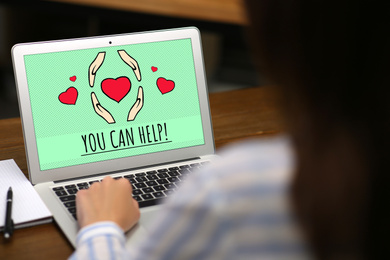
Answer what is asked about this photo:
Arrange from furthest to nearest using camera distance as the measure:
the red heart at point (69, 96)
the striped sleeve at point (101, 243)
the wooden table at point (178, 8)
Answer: the wooden table at point (178, 8)
the red heart at point (69, 96)
the striped sleeve at point (101, 243)

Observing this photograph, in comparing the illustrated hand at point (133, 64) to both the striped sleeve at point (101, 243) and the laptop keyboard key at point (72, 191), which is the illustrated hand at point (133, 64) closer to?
the laptop keyboard key at point (72, 191)

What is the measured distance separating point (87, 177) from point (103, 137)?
3.2 inches

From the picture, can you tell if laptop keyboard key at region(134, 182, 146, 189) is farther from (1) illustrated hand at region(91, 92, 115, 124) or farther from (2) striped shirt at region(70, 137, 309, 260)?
(2) striped shirt at region(70, 137, 309, 260)

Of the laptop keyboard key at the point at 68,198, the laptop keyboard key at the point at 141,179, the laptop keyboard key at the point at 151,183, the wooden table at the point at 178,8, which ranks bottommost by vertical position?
the laptop keyboard key at the point at 151,183

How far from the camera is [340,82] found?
1.54 ft

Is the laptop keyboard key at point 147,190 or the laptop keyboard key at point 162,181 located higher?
the laptop keyboard key at point 162,181

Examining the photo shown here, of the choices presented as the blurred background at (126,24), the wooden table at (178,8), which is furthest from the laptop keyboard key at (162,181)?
the wooden table at (178,8)

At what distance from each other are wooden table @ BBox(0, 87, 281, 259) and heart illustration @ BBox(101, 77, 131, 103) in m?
0.22

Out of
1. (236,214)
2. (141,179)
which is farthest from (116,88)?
(236,214)

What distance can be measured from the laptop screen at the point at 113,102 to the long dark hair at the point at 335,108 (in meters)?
0.62

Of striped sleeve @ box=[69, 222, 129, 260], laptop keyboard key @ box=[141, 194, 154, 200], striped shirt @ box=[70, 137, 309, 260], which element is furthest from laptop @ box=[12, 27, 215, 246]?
striped shirt @ box=[70, 137, 309, 260]

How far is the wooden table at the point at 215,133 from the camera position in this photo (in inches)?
34.1

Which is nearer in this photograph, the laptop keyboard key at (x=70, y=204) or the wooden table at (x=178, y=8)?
the laptop keyboard key at (x=70, y=204)

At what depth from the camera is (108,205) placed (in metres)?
0.87
